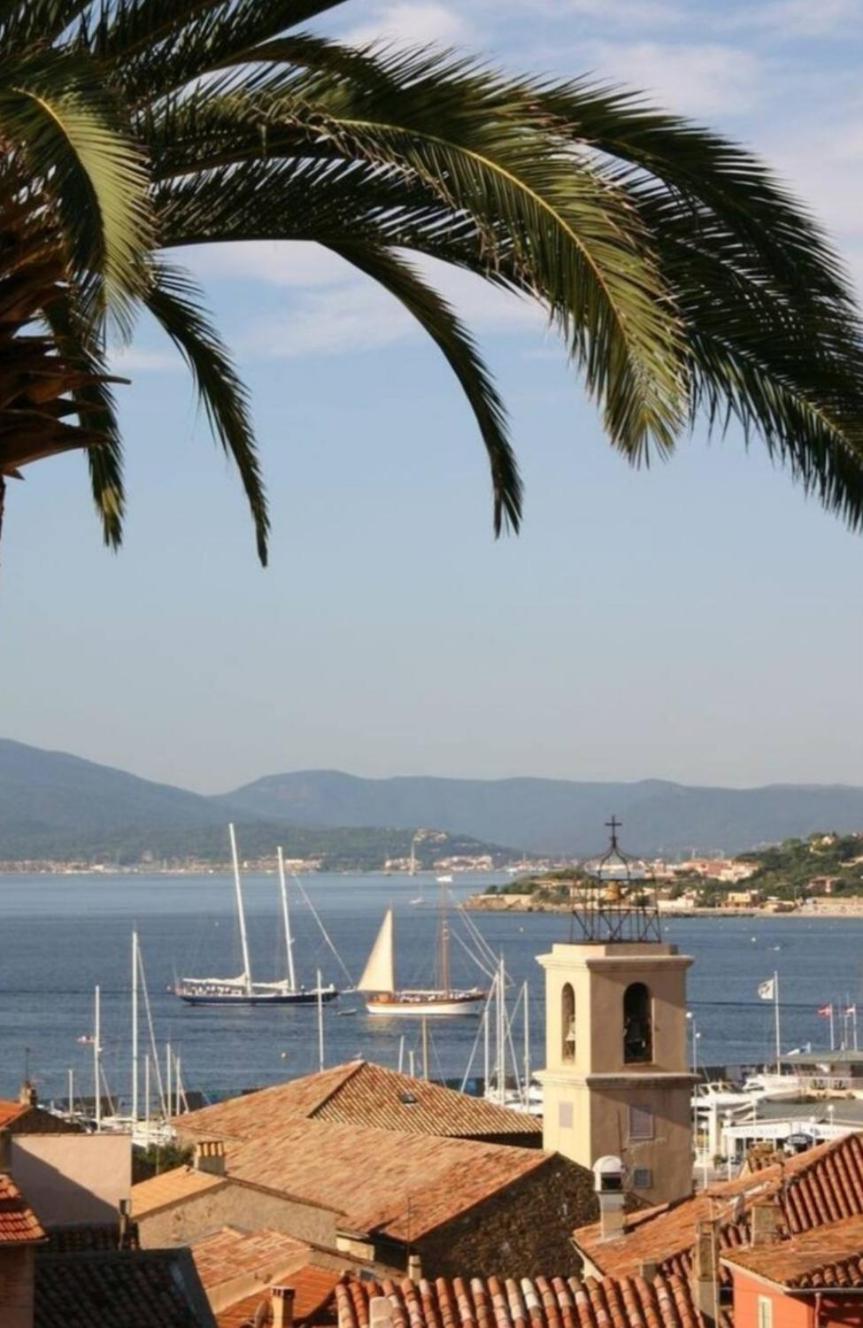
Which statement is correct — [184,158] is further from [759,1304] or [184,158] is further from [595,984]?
[595,984]

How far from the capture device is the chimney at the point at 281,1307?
2077 cm

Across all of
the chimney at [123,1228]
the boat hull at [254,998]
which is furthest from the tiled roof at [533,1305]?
the boat hull at [254,998]

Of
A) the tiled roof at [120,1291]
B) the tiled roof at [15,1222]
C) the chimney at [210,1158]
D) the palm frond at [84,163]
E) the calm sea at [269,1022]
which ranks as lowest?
the calm sea at [269,1022]

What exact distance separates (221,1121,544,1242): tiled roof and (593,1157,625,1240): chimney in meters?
0.85

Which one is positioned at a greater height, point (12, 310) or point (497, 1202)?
point (12, 310)

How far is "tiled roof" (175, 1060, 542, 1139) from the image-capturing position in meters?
38.2

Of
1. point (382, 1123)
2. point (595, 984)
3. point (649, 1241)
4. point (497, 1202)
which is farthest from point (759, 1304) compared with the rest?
point (382, 1123)

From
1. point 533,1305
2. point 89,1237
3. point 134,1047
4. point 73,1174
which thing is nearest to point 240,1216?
point 73,1174

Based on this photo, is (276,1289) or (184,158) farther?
Result: (276,1289)

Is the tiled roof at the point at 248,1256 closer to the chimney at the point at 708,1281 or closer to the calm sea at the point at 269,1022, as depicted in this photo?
the chimney at the point at 708,1281

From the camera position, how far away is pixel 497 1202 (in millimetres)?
29594

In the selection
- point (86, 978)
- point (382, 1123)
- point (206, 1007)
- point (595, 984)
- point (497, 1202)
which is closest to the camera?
point (497, 1202)

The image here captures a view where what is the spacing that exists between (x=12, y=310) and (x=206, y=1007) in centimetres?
14809

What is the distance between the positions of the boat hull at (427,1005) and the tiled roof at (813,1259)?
121523 millimetres
